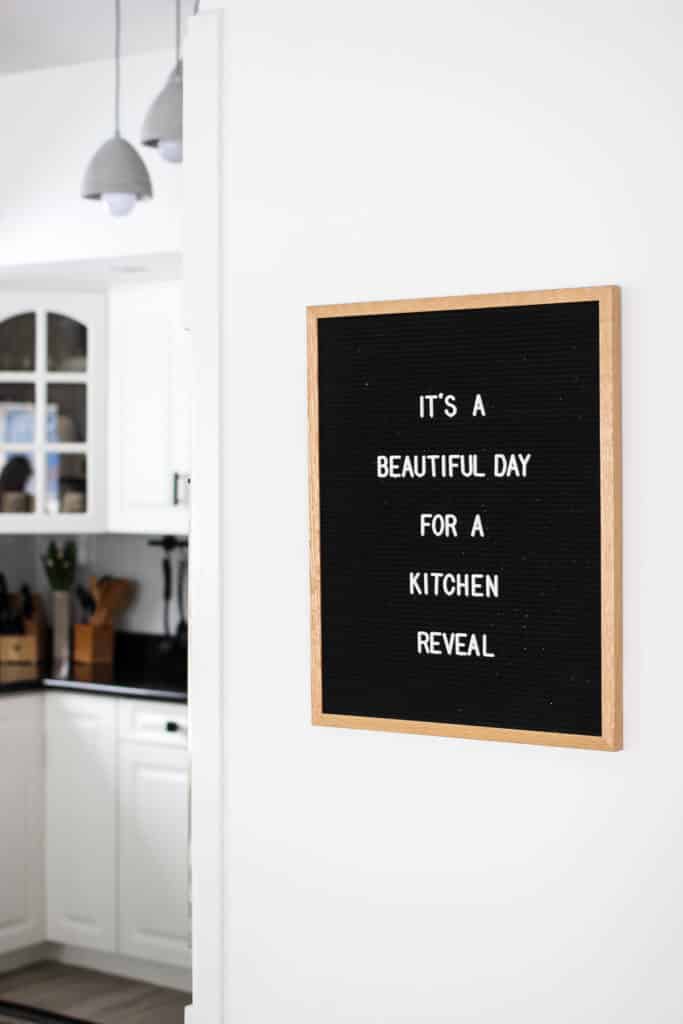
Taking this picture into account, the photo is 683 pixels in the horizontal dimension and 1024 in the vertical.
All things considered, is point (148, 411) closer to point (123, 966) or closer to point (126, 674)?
point (126, 674)

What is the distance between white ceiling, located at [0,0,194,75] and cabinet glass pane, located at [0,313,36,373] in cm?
80

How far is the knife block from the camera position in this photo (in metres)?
4.70

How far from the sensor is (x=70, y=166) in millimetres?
4270

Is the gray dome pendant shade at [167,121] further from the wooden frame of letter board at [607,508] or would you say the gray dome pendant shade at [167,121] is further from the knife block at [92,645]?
the knife block at [92,645]

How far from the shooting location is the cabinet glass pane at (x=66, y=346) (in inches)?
180

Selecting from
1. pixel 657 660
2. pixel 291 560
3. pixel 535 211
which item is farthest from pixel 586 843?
pixel 535 211

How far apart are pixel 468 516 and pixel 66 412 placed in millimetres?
3037

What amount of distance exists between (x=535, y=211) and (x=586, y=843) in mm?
785

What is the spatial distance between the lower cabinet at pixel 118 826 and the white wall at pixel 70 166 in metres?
1.40

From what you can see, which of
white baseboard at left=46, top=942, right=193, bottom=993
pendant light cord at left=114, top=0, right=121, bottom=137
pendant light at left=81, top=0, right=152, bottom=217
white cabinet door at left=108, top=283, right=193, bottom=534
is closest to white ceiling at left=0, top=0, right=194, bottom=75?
pendant light cord at left=114, top=0, right=121, bottom=137

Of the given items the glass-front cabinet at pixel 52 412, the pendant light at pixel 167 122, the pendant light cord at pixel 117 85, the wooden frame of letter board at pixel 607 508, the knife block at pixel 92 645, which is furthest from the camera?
the knife block at pixel 92 645

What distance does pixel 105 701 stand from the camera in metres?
4.26

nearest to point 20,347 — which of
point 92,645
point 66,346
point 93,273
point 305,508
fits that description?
point 66,346

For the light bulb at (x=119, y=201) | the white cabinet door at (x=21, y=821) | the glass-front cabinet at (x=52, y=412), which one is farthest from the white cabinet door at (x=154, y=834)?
the light bulb at (x=119, y=201)
